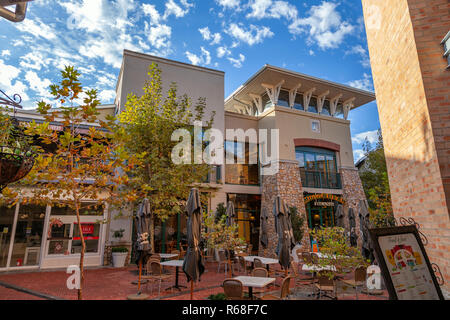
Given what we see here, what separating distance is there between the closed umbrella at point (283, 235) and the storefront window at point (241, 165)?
22.0 feet

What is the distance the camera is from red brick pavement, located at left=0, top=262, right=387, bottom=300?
708 centimetres

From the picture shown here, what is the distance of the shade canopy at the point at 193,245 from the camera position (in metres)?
6.12

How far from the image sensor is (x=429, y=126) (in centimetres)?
353

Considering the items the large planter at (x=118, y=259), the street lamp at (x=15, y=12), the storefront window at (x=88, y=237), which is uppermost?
the street lamp at (x=15, y=12)

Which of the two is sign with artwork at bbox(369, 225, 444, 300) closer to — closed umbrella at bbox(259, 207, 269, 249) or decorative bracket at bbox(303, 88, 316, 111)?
closed umbrella at bbox(259, 207, 269, 249)

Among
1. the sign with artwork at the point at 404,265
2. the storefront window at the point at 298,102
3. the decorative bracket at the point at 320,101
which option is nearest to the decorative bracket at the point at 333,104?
the decorative bracket at the point at 320,101

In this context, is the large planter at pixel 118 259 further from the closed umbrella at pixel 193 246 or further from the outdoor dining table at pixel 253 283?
the outdoor dining table at pixel 253 283

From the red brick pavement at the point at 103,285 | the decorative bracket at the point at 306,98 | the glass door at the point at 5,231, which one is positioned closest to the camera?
the red brick pavement at the point at 103,285

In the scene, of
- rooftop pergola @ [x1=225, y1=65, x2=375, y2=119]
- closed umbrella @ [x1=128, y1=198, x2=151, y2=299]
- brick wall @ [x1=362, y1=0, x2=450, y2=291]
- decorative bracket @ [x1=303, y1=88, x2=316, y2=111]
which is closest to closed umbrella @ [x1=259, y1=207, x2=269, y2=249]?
closed umbrella @ [x1=128, y1=198, x2=151, y2=299]
